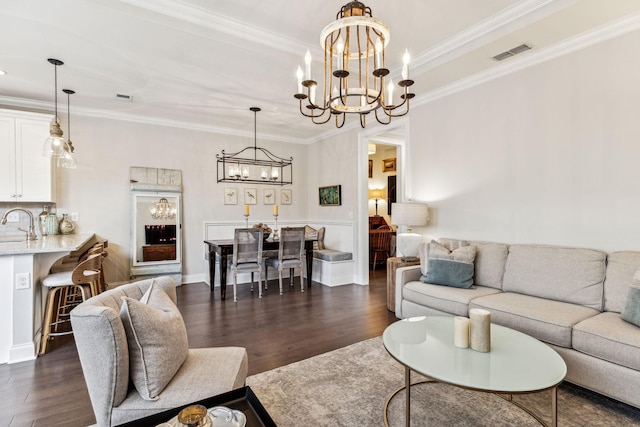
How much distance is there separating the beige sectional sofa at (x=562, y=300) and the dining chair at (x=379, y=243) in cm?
316

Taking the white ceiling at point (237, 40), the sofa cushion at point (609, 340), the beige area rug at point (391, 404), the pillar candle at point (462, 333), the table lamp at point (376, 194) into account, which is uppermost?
the white ceiling at point (237, 40)

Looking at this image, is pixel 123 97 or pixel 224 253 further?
pixel 224 253

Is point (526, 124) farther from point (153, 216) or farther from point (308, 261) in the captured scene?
point (153, 216)

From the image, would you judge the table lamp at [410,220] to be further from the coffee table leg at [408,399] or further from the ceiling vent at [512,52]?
the coffee table leg at [408,399]

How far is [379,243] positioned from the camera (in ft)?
22.4

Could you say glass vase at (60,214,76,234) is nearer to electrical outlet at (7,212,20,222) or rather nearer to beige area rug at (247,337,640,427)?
electrical outlet at (7,212,20,222)

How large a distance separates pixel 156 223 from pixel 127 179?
824 mm

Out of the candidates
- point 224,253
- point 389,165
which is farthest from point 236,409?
point 389,165

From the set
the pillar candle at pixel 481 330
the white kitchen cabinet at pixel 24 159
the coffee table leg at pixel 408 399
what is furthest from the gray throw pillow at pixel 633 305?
the white kitchen cabinet at pixel 24 159

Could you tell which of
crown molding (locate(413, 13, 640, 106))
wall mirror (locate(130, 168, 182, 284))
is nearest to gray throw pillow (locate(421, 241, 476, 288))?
crown molding (locate(413, 13, 640, 106))

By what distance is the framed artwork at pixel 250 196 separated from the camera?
610 cm

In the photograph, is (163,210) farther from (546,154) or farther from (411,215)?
(546,154)

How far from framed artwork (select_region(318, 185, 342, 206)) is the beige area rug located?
3691mm

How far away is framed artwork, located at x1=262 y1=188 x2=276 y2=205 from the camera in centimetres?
631
